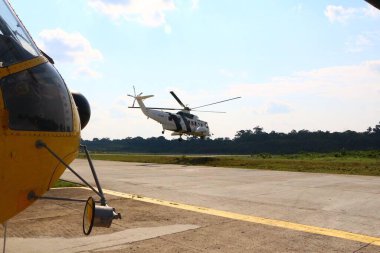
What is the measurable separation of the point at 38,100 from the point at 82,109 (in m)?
1.19

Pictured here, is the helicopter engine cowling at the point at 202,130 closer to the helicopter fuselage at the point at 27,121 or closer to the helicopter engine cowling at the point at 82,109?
the helicopter engine cowling at the point at 82,109

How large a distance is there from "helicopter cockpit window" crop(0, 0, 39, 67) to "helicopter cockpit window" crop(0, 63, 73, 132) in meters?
0.16

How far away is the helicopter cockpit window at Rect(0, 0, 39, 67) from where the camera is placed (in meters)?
3.66

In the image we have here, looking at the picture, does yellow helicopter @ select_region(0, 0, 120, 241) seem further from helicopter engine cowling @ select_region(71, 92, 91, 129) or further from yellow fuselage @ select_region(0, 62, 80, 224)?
helicopter engine cowling @ select_region(71, 92, 91, 129)

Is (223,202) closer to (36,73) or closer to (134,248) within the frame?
(134,248)

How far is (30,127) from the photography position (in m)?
3.54

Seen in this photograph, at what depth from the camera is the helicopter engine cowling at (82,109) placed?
15.9ft

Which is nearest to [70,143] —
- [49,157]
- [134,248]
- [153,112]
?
[49,157]

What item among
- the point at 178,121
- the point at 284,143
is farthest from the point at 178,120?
the point at 284,143

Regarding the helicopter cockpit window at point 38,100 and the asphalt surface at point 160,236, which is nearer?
the helicopter cockpit window at point 38,100

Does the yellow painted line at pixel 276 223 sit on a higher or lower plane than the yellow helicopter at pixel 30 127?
lower

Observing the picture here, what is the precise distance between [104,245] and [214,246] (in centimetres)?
179

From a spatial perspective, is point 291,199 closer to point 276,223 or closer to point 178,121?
point 276,223

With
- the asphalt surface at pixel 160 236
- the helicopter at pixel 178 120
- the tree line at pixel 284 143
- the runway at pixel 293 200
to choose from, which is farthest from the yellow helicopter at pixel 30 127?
the tree line at pixel 284 143
